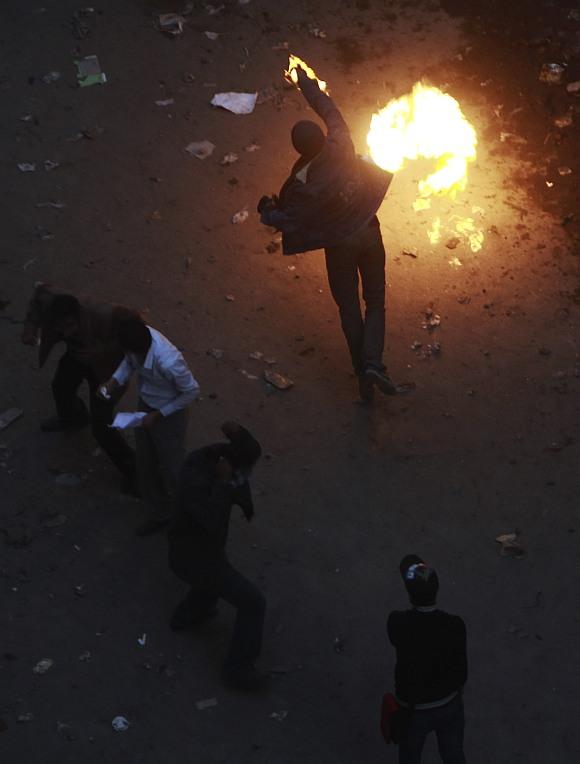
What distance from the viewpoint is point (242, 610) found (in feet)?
19.9

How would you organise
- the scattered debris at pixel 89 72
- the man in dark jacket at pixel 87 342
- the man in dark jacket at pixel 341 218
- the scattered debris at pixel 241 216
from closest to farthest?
1. the man in dark jacket at pixel 87 342
2. the man in dark jacket at pixel 341 218
3. the scattered debris at pixel 241 216
4. the scattered debris at pixel 89 72

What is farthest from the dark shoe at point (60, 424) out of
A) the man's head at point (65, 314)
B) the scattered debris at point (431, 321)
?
the scattered debris at point (431, 321)

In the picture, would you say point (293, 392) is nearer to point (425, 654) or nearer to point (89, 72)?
point (425, 654)

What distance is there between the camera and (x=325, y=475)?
7613mm

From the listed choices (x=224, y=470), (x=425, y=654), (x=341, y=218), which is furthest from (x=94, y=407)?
(x=425, y=654)

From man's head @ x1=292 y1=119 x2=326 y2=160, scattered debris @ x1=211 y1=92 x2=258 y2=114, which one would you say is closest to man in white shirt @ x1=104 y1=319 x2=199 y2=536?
man's head @ x1=292 y1=119 x2=326 y2=160

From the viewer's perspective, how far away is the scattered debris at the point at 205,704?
6238 millimetres

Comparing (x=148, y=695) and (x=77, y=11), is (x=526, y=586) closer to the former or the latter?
(x=148, y=695)

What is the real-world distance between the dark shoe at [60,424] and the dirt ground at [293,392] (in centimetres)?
8

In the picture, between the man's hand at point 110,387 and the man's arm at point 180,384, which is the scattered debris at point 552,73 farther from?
the man's hand at point 110,387

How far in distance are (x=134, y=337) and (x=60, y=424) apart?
71.6 inches

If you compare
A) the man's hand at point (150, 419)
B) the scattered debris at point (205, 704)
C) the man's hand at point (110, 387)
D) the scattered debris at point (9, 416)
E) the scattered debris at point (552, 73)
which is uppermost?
the man's hand at point (110, 387)

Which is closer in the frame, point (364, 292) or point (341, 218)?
point (341, 218)

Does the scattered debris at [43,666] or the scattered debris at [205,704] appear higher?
Result: the scattered debris at [43,666]
